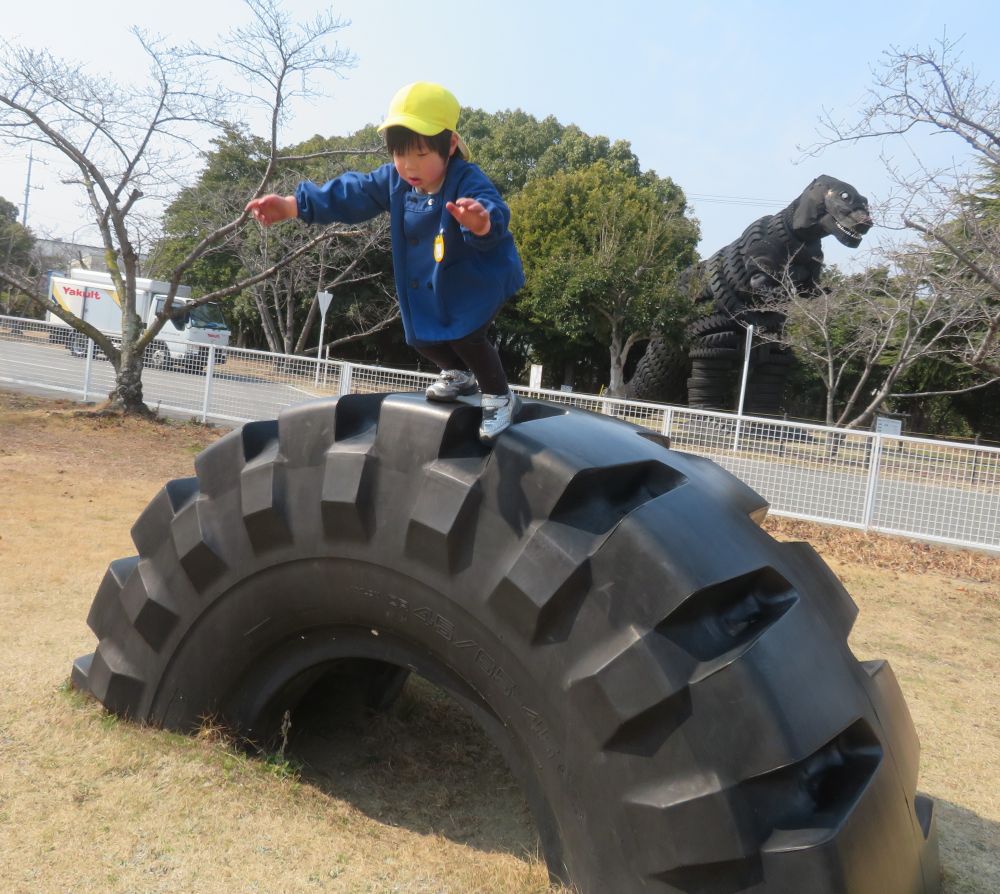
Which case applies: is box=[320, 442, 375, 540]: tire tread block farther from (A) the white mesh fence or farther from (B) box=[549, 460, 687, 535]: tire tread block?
(A) the white mesh fence

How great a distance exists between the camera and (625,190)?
91.0ft

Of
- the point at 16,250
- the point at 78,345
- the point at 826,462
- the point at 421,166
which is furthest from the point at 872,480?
the point at 16,250

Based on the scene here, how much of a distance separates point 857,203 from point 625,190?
1227 cm

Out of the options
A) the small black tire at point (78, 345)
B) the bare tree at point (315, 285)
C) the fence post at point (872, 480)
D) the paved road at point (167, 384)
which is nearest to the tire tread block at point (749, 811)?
the fence post at point (872, 480)

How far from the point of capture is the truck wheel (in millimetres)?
13719

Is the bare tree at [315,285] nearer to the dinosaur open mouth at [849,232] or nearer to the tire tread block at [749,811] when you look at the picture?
the dinosaur open mouth at [849,232]

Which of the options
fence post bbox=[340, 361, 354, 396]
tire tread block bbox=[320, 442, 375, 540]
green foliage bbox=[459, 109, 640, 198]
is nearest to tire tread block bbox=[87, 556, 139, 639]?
tire tread block bbox=[320, 442, 375, 540]

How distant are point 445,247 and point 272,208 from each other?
22.1 inches

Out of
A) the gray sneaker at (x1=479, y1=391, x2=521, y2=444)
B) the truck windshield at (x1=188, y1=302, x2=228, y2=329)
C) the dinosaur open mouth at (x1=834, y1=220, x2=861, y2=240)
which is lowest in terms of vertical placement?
the gray sneaker at (x1=479, y1=391, x2=521, y2=444)

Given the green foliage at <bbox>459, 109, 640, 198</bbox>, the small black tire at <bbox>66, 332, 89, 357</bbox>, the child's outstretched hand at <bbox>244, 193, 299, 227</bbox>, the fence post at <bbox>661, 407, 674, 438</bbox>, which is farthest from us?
the green foliage at <bbox>459, 109, 640, 198</bbox>

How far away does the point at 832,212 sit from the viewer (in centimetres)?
1645

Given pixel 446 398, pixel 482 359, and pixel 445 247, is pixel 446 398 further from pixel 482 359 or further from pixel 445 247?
pixel 445 247

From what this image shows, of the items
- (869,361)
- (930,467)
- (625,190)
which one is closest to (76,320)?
(930,467)

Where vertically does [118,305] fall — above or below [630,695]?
above
